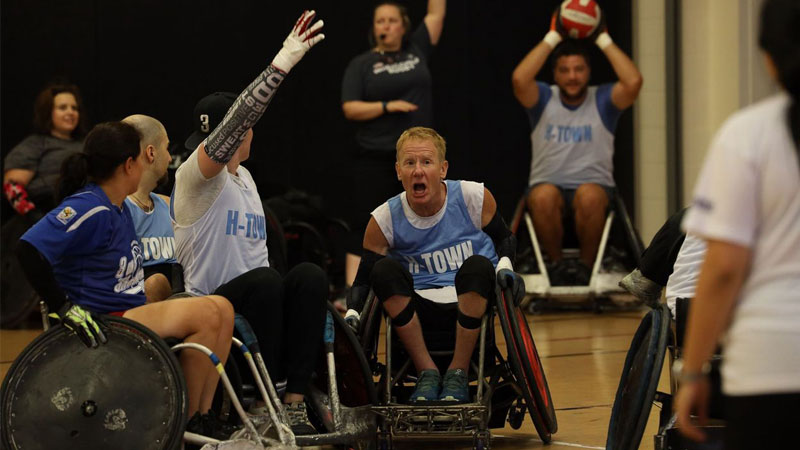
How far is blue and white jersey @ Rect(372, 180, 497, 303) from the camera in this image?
13.4ft

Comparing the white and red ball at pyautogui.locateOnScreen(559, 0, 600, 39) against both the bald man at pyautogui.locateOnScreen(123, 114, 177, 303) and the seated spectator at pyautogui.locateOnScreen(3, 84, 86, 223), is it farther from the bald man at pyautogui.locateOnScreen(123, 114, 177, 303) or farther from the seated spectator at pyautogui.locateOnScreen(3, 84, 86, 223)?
the bald man at pyautogui.locateOnScreen(123, 114, 177, 303)

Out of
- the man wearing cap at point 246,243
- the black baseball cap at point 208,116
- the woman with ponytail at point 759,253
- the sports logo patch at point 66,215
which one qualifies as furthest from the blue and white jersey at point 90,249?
the woman with ponytail at point 759,253

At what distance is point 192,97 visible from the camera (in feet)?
26.5

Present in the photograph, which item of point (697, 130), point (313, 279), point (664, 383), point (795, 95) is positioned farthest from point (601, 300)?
point (795, 95)

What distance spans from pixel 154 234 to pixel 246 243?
0.77 metres

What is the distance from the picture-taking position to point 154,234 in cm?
436

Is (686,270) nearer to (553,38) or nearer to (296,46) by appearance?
(296,46)

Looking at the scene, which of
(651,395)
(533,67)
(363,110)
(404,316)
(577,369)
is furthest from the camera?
(533,67)

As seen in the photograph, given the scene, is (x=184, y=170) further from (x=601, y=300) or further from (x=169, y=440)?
(x=601, y=300)

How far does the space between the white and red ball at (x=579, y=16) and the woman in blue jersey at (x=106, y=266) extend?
3.86 metres

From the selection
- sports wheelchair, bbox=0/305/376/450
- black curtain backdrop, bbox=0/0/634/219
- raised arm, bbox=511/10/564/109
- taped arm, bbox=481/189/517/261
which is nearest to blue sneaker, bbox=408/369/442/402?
taped arm, bbox=481/189/517/261

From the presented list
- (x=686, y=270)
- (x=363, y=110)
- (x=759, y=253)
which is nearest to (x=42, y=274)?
(x=686, y=270)

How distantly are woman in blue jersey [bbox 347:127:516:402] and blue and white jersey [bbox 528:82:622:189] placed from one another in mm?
2962

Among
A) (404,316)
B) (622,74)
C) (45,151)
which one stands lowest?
(404,316)
